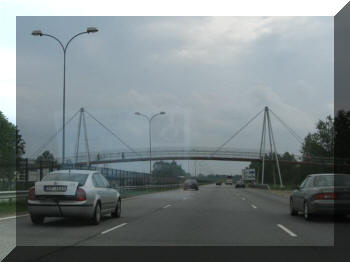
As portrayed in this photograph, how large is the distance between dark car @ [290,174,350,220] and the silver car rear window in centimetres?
671

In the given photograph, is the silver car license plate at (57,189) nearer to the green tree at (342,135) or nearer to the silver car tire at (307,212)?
the silver car tire at (307,212)

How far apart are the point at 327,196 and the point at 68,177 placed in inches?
296

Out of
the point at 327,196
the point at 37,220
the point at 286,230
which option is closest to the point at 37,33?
the point at 37,220

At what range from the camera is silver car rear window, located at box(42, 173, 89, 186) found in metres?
13.5

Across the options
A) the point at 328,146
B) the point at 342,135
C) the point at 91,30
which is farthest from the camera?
the point at 328,146

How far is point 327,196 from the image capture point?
47.2 ft

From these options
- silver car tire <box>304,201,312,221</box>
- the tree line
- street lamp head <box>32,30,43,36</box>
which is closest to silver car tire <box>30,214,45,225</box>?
silver car tire <box>304,201,312,221</box>

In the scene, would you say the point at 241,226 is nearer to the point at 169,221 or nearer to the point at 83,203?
the point at 169,221

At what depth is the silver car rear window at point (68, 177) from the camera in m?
13.5

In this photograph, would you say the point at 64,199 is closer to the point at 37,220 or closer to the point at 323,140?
the point at 37,220

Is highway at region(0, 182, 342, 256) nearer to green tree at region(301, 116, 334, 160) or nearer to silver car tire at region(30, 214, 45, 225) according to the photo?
silver car tire at region(30, 214, 45, 225)

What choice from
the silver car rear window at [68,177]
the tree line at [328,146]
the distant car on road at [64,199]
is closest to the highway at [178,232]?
the distant car on road at [64,199]

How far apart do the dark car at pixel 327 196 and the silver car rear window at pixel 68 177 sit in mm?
6711

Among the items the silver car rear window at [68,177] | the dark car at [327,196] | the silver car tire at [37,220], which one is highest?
the silver car rear window at [68,177]
